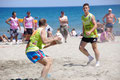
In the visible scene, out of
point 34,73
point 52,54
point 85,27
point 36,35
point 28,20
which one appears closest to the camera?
point 36,35

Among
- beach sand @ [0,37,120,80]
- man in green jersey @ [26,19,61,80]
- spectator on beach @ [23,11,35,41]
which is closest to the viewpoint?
man in green jersey @ [26,19,61,80]

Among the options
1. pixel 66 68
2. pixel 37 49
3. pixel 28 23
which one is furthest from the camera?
pixel 28 23

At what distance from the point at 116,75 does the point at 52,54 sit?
3374 millimetres

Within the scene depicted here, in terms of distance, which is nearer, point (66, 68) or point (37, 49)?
point (37, 49)

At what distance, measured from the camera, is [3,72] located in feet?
18.0

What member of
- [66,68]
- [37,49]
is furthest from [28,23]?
[37,49]

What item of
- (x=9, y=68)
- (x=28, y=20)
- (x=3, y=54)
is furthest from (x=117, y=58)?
(x=28, y=20)

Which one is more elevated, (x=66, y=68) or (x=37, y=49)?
(x=37, y=49)

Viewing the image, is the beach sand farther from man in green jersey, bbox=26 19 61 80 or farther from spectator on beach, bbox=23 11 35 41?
spectator on beach, bbox=23 11 35 41

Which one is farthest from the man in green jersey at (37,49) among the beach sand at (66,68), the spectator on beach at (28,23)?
the spectator on beach at (28,23)

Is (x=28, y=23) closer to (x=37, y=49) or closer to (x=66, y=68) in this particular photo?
(x=66, y=68)

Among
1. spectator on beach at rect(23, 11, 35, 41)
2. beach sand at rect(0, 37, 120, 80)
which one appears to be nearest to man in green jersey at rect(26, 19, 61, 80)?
beach sand at rect(0, 37, 120, 80)

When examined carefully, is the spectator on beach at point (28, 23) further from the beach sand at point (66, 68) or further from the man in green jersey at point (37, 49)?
the man in green jersey at point (37, 49)

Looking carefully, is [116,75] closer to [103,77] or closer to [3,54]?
[103,77]
